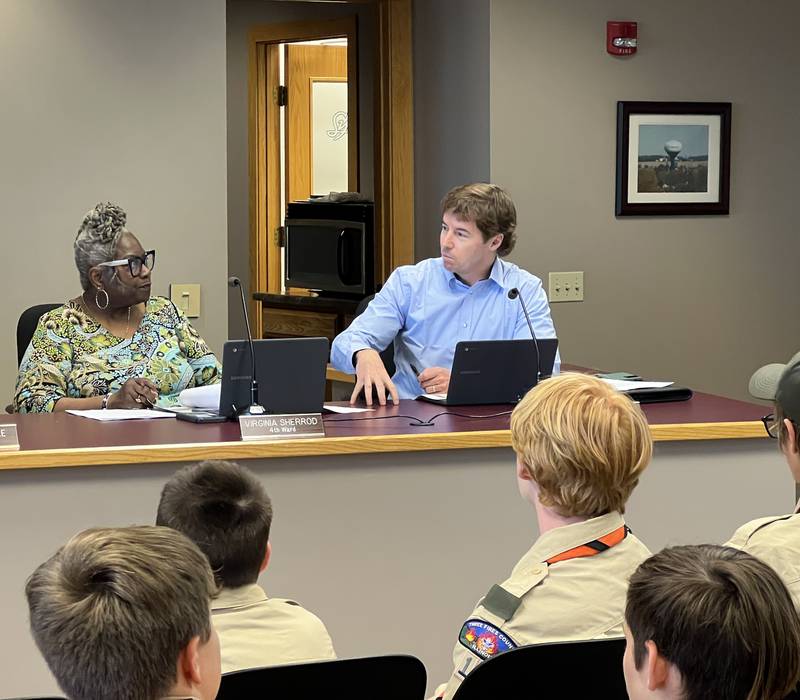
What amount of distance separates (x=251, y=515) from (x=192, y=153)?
2845 millimetres

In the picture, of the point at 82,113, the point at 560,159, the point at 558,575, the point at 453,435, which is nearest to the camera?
the point at 558,575

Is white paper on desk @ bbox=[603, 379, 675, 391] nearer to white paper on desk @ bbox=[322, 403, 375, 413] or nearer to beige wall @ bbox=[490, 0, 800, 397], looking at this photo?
white paper on desk @ bbox=[322, 403, 375, 413]

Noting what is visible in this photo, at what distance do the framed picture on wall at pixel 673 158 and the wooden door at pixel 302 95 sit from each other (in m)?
2.74

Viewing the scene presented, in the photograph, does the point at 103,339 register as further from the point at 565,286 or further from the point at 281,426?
the point at 565,286

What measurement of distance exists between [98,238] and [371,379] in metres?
0.88

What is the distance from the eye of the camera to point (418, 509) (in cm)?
300

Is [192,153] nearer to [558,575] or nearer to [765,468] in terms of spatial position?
[765,468]

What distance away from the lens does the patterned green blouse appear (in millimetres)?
3549

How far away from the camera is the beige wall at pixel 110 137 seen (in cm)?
437

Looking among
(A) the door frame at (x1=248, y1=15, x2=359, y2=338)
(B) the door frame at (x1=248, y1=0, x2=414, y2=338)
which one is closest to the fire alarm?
(B) the door frame at (x1=248, y1=0, x2=414, y2=338)

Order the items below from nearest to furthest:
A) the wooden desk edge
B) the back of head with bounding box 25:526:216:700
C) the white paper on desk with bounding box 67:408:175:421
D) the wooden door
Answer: the back of head with bounding box 25:526:216:700, the wooden desk edge, the white paper on desk with bounding box 67:408:175:421, the wooden door

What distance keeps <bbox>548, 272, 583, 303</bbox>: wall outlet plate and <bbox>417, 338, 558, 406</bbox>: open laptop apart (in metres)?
1.59

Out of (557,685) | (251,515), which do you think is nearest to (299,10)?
(251,515)

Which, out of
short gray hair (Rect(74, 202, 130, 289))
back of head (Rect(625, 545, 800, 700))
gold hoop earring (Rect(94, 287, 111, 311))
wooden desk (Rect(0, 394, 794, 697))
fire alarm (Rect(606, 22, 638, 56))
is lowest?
wooden desk (Rect(0, 394, 794, 697))
